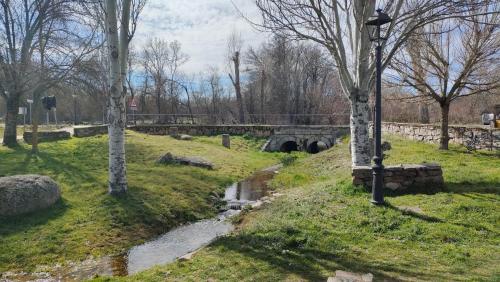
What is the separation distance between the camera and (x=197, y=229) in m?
9.10

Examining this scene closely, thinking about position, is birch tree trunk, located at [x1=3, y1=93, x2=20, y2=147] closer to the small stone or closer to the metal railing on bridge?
the small stone

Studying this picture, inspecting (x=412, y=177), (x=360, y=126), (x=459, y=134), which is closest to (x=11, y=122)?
(x=360, y=126)

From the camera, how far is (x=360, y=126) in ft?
32.5

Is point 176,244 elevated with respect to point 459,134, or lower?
lower

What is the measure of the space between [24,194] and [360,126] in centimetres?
777

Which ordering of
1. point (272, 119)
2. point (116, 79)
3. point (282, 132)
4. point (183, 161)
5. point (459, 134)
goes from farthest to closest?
point (272, 119)
point (282, 132)
point (459, 134)
point (183, 161)
point (116, 79)

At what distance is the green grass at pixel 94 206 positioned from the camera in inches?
293

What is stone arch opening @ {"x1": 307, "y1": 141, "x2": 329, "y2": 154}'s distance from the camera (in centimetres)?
2951

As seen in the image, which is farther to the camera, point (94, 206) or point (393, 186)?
point (94, 206)

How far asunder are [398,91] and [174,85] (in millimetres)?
35046

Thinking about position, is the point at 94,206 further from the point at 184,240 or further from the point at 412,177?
the point at 412,177

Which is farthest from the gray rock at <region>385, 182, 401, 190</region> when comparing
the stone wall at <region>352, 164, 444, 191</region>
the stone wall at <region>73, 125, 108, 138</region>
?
the stone wall at <region>73, 125, 108, 138</region>

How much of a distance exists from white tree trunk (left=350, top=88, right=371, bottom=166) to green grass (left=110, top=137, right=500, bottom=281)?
4.66 ft

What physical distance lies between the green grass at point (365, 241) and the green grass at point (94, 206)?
2360 millimetres
